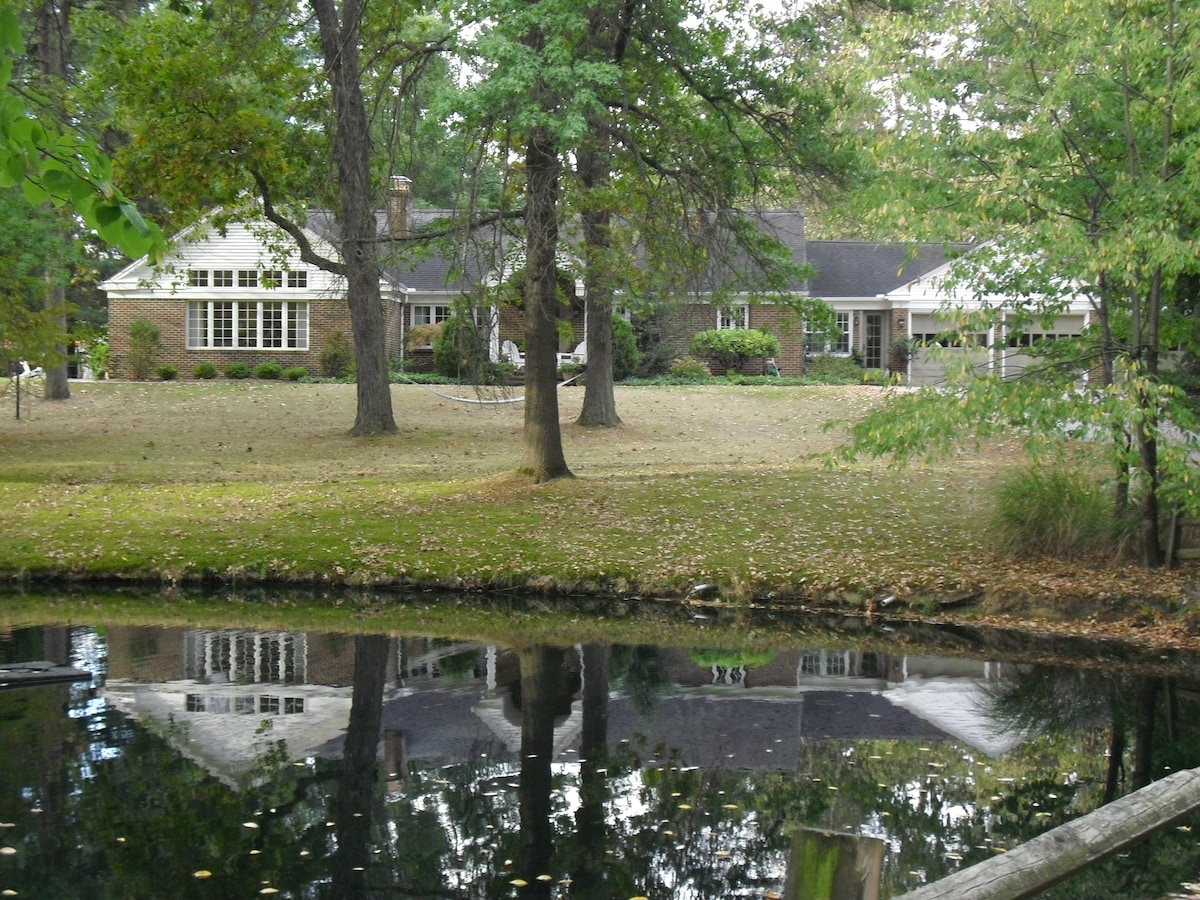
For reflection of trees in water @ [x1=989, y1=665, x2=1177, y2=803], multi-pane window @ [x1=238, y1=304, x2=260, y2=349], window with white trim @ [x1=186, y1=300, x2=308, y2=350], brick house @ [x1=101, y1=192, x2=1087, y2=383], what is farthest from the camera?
multi-pane window @ [x1=238, y1=304, x2=260, y2=349]

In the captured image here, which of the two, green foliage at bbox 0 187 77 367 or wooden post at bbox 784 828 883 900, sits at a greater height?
green foliage at bbox 0 187 77 367

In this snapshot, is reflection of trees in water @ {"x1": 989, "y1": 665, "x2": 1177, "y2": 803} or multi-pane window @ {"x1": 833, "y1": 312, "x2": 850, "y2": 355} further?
multi-pane window @ {"x1": 833, "y1": 312, "x2": 850, "y2": 355}

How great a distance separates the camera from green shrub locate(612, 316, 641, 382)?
40.4 metres

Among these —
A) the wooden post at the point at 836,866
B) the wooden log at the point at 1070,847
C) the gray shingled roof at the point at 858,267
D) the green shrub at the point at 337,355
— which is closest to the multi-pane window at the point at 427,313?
the green shrub at the point at 337,355

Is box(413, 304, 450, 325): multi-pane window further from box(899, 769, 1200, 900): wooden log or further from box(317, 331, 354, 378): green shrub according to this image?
box(899, 769, 1200, 900): wooden log

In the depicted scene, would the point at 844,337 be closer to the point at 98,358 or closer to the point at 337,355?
the point at 337,355

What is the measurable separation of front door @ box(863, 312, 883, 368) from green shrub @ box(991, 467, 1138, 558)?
2952 cm

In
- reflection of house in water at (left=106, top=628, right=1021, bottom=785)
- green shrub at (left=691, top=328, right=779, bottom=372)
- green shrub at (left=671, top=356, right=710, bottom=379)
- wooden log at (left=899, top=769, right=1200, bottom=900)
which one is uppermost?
green shrub at (left=691, top=328, right=779, bottom=372)

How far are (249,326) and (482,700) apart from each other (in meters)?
34.2

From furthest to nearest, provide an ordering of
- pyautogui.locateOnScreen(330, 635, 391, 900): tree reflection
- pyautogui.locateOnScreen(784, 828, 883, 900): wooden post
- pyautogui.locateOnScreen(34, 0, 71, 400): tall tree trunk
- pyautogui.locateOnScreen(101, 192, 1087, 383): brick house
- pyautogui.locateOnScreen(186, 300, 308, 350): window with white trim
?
pyautogui.locateOnScreen(186, 300, 308, 350): window with white trim < pyautogui.locateOnScreen(101, 192, 1087, 383): brick house < pyautogui.locateOnScreen(34, 0, 71, 400): tall tree trunk < pyautogui.locateOnScreen(330, 635, 391, 900): tree reflection < pyautogui.locateOnScreen(784, 828, 883, 900): wooden post

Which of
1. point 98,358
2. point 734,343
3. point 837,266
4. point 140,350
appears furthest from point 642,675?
point 98,358

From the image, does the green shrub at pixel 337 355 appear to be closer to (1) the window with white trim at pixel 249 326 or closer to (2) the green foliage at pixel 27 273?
(1) the window with white trim at pixel 249 326

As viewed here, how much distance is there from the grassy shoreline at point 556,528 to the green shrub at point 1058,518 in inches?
13.1

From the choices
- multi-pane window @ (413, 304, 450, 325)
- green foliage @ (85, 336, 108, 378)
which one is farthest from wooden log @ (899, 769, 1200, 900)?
green foliage @ (85, 336, 108, 378)
